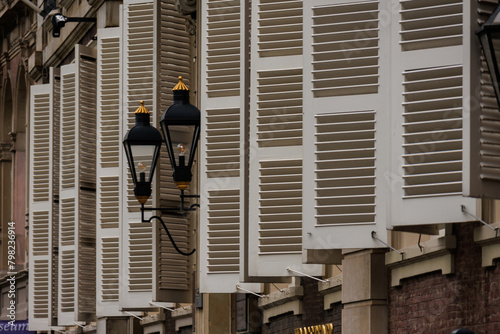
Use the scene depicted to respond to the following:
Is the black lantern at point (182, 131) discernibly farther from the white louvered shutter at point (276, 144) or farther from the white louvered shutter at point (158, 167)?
Result: the white louvered shutter at point (158, 167)

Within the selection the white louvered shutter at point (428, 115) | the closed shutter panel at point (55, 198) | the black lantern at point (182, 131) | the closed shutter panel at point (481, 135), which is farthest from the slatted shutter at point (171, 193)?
the closed shutter panel at point (481, 135)

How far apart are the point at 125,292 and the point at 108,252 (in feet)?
6.34

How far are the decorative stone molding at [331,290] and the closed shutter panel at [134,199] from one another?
5379 millimetres

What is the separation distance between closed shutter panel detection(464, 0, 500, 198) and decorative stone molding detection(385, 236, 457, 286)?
6.28 ft

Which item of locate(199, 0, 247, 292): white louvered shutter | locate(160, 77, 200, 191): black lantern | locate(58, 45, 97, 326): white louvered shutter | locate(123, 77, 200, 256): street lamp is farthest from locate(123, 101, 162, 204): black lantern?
locate(58, 45, 97, 326): white louvered shutter

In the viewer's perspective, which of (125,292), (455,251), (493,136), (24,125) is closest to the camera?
(493,136)

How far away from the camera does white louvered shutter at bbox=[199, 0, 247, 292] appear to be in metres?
16.2

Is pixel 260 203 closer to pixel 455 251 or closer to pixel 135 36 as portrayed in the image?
pixel 455 251

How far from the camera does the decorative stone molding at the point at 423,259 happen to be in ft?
38.4

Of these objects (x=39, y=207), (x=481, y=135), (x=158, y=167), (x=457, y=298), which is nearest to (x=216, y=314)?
(x=158, y=167)

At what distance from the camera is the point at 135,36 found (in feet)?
69.3

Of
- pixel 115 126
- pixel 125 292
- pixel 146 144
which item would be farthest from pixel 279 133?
pixel 115 126

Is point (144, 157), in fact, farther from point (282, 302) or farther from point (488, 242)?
point (488, 242)

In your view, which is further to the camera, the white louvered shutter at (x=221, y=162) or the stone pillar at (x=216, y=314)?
the stone pillar at (x=216, y=314)
